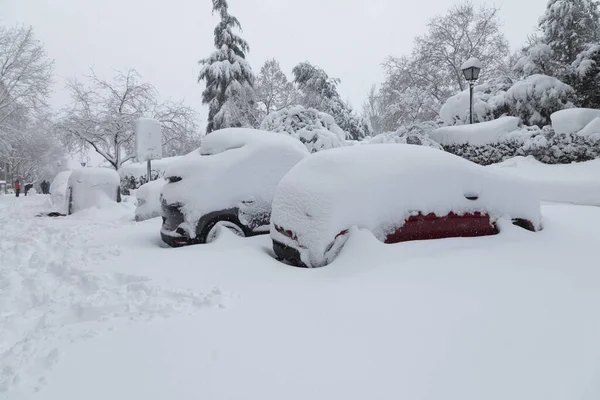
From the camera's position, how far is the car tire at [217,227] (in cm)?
550

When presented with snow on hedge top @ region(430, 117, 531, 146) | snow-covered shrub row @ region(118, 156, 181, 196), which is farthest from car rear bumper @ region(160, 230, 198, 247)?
snow-covered shrub row @ region(118, 156, 181, 196)

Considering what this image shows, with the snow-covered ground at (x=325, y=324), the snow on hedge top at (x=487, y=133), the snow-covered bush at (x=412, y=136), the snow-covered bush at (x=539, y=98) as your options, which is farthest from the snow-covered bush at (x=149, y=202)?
the snow-covered bush at (x=539, y=98)

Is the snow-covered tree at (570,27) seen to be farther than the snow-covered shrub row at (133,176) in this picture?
No

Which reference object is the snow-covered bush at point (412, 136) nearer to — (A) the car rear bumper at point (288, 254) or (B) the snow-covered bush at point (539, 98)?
(B) the snow-covered bush at point (539, 98)

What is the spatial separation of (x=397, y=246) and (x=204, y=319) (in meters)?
2.02

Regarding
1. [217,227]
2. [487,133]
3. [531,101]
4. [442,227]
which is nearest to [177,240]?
[217,227]

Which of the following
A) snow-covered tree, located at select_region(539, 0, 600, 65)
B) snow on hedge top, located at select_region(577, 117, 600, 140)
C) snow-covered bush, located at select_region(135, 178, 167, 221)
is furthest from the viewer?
snow-covered tree, located at select_region(539, 0, 600, 65)

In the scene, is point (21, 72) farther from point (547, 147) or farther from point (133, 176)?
point (547, 147)

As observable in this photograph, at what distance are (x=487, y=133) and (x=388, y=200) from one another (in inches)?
379

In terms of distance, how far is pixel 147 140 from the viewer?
41.9 feet

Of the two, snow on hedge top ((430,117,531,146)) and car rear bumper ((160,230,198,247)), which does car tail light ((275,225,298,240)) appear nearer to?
car rear bumper ((160,230,198,247))

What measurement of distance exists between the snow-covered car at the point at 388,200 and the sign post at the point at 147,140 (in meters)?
9.73

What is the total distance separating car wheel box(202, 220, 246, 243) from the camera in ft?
18.0

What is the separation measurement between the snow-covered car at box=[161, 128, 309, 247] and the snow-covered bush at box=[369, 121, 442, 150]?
7214 millimetres
